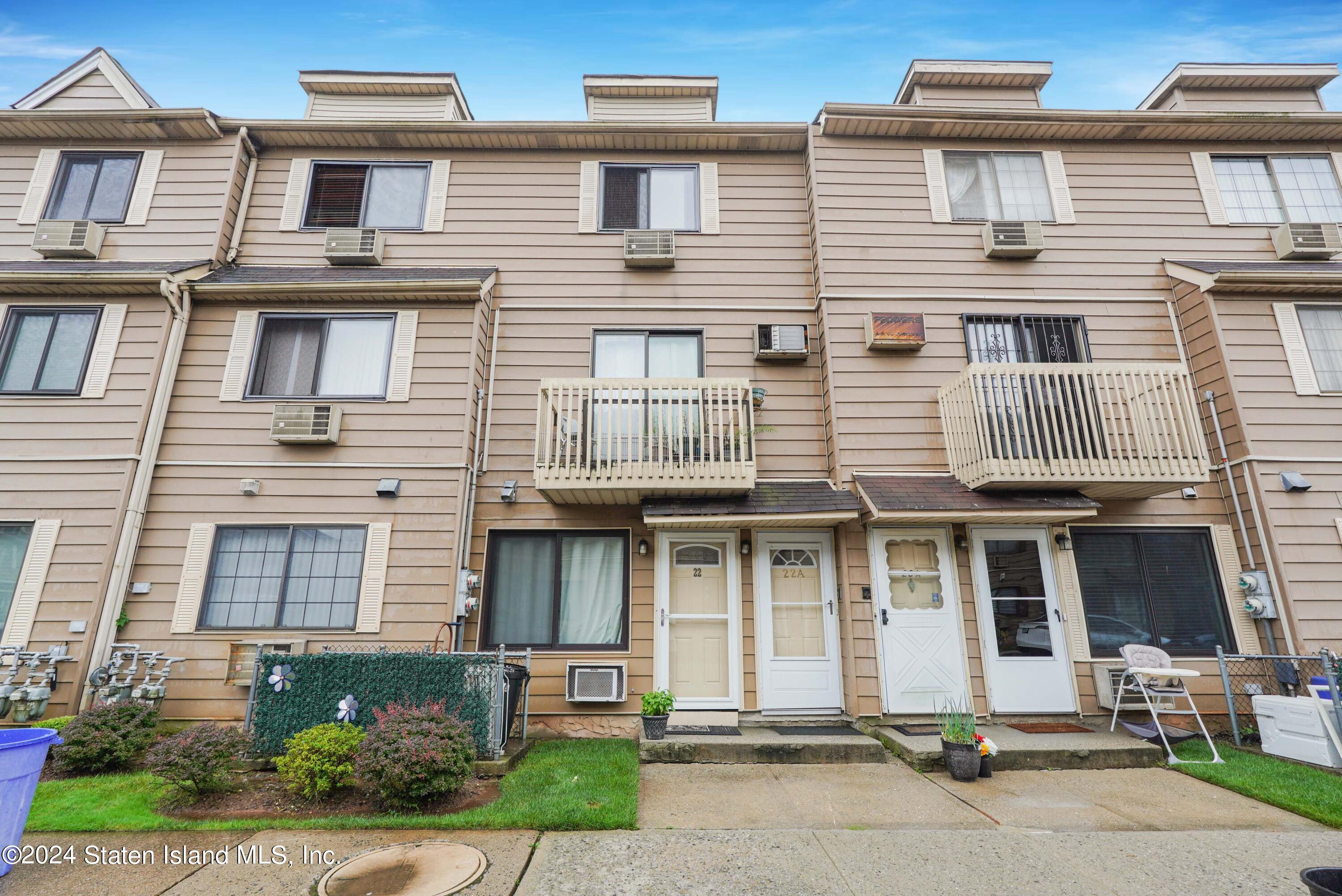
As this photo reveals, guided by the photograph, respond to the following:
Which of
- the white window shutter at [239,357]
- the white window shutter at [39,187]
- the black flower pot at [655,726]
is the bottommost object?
the black flower pot at [655,726]

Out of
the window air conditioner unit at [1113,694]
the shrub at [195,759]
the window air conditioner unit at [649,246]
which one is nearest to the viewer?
the shrub at [195,759]

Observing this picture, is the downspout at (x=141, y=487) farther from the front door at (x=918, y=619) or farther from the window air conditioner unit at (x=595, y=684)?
the front door at (x=918, y=619)

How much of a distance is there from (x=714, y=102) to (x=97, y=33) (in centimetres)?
929

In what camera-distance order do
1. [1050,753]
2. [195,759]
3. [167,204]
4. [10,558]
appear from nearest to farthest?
[195,759]
[1050,753]
[10,558]
[167,204]

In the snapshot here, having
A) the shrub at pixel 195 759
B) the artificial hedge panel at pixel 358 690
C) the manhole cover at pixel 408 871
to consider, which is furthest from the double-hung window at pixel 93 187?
the manhole cover at pixel 408 871

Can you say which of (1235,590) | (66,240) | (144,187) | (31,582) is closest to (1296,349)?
(1235,590)

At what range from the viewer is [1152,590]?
22.2 ft

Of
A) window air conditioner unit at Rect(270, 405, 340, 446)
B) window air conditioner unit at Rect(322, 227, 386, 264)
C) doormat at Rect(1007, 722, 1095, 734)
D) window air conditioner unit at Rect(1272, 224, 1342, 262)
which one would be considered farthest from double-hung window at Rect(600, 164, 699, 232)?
window air conditioner unit at Rect(1272, 224, 1342, 262)

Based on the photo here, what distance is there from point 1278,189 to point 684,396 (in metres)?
8.93

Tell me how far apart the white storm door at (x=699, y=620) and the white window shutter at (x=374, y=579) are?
3074 mm

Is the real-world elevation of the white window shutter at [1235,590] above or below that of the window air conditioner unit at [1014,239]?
below

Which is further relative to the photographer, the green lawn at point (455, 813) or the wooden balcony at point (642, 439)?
the wooden balcony at point (642, 439)

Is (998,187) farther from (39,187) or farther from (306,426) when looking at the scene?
(39,187)

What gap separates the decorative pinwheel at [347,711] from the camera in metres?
4.80
